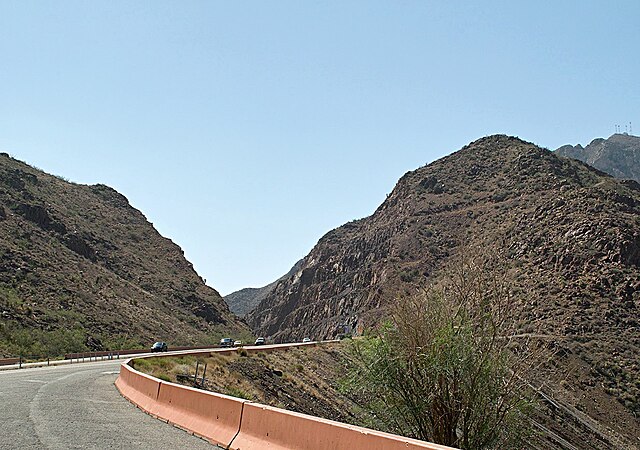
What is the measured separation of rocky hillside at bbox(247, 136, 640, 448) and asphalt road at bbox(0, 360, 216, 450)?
913cm

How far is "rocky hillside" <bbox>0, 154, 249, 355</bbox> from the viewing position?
186 feet

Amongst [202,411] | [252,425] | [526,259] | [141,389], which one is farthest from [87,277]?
[252,425]

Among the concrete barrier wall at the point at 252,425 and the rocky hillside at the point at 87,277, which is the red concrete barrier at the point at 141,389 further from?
the rocky hillside at the point at 87,277

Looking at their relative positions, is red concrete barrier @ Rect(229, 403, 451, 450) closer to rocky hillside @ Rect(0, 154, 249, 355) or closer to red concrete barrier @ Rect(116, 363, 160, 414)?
red concrete barrier @ Rect(116, 363, 160, 414)

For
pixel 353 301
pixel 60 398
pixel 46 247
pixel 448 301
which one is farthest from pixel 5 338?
pixel 353 301

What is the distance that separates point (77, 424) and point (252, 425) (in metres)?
4.15

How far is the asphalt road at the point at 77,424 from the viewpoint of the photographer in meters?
10.6

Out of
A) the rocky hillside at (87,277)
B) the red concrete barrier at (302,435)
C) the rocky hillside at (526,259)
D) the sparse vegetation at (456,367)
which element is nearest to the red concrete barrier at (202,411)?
the red concrete barrier at (302,435)

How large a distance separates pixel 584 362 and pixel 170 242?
231 ft

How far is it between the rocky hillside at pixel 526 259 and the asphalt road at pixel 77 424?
30.0 ft

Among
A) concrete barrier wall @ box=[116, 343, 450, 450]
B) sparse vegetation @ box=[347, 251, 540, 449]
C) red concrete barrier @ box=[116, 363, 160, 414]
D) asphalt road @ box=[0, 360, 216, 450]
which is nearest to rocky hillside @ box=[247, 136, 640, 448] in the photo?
sparse vegetation @ box=[347, 251, 540, 449]

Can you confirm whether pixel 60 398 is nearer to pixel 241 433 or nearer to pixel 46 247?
pixel 241 433

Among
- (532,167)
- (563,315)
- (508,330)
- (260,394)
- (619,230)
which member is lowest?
(260,394)

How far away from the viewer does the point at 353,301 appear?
113m
